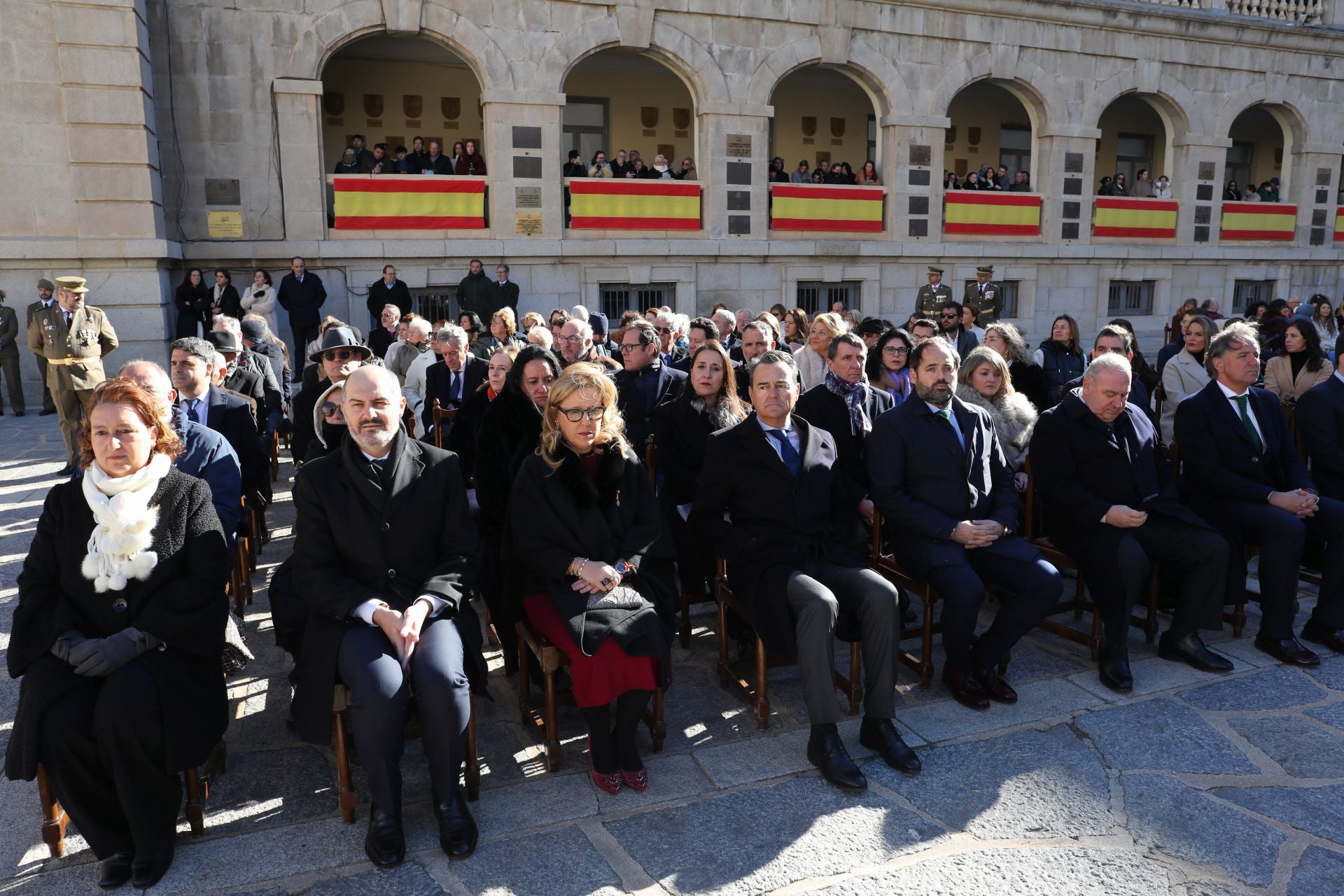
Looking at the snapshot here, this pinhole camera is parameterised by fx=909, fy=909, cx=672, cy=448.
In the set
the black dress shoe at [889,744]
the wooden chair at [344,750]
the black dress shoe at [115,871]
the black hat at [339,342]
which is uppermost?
the black hat at [339,342]

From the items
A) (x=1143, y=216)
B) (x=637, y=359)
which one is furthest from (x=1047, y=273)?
(x=637, y=359)

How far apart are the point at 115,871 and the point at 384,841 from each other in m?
0.90

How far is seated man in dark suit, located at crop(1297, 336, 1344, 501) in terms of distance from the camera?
5.57m

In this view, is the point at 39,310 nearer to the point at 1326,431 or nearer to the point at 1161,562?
the point at 1161,562

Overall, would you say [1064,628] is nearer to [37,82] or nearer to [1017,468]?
[1017,468]

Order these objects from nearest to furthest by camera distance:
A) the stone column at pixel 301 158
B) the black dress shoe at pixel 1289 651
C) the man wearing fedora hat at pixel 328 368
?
the black dress shoe at pixel 1289 651
the man wearing fedora hat at pixel 328 368
the stone column at pixel 301 158

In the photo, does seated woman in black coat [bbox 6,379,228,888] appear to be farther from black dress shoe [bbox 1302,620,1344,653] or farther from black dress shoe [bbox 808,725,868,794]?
black dress shoe [bbox 1302,620,1344,653]

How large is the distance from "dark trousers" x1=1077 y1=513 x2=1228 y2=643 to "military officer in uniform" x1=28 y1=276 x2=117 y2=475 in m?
9.45

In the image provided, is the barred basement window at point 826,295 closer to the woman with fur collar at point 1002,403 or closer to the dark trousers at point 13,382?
the woman with fur collar at point 1002,403

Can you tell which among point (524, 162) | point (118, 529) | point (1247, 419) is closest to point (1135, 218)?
point (524, 162)

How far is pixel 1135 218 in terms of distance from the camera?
63.5 ft

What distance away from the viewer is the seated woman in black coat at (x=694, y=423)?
5.22 m

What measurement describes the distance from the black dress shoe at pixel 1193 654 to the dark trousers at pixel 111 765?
477 centimetres

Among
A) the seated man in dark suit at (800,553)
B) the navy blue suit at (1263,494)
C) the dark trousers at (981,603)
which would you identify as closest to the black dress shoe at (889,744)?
the seated man in dark suit at (800,553)
